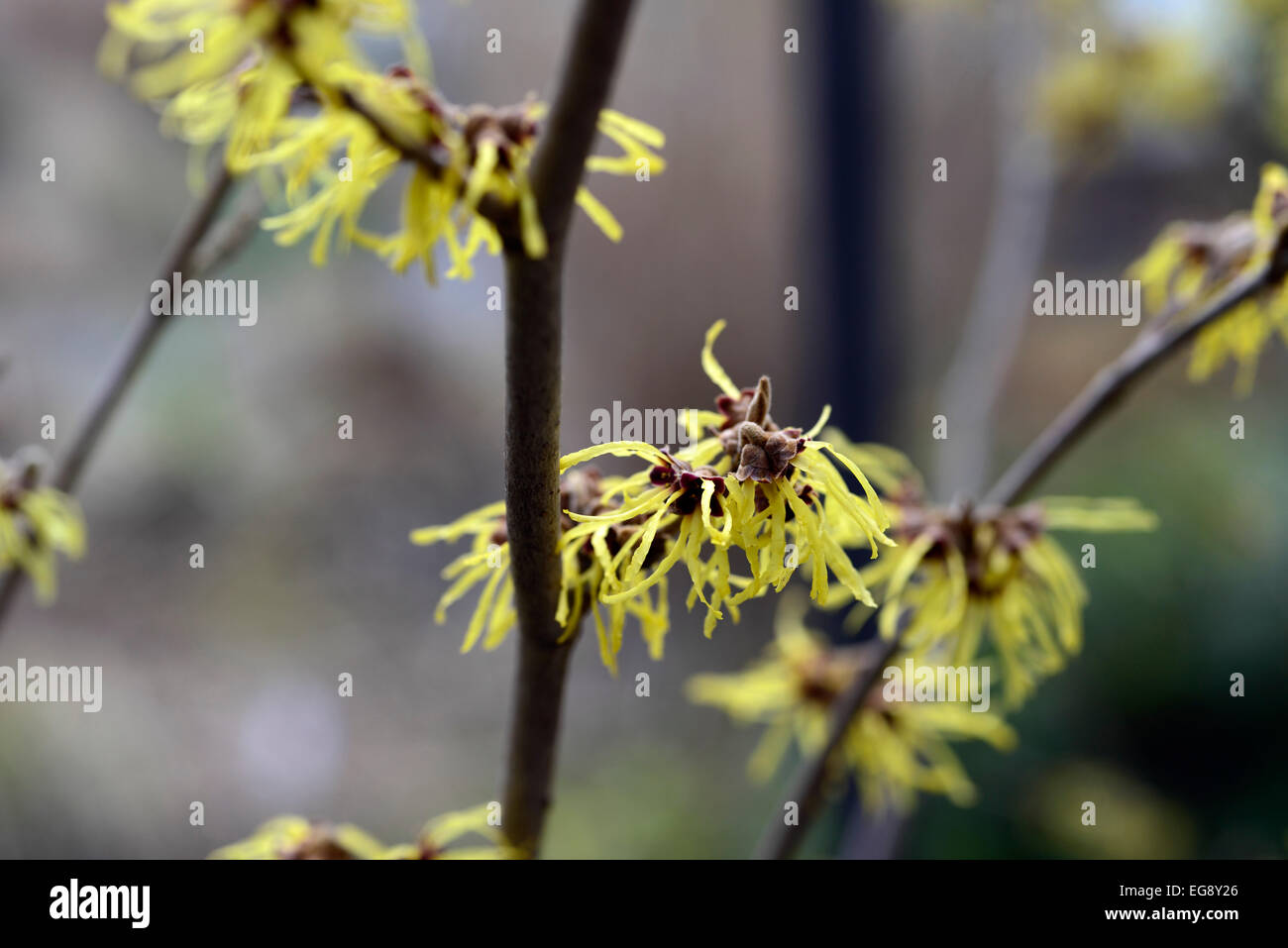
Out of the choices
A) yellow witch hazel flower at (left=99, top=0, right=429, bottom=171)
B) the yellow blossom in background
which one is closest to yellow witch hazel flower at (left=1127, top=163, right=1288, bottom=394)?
yellow witch hazel flower at (left=99, top=0, right=429, bottom=171)

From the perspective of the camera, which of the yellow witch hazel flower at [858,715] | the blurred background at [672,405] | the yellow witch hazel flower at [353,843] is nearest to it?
the yellow witch hazel flower at [353,843]

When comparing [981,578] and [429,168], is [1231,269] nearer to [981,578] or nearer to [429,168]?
[981,578]

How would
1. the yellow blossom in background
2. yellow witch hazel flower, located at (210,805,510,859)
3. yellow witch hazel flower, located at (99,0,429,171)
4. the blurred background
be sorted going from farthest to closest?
the blurred background
the yellow blossom in background
yellow witch hazel flower, located at (210,805,510,859)
yellow witch hazel flower, located at (99,0,429,171)

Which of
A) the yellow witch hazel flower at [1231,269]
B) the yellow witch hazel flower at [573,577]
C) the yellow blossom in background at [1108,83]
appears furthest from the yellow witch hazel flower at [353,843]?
the yellow blossom in background at [1108,83]

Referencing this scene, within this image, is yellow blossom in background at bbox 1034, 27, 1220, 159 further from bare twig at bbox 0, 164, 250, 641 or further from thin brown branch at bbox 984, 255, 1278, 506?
bare twig at bbox 0, 164, 250, 641

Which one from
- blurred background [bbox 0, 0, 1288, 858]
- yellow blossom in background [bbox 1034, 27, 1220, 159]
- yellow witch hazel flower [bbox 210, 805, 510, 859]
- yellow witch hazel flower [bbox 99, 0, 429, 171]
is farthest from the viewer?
blurred background [bbox 0, 0, 1288, 858]

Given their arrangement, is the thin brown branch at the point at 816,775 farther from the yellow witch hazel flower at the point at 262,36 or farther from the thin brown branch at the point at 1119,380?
the yellow witch hazel flower at the point at 262,36
